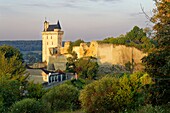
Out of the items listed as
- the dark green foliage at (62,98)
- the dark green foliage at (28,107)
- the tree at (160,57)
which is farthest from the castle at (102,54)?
the tree at (160,57)

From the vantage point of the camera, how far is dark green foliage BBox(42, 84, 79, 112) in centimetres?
2173

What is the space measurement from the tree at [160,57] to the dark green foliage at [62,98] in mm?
10059

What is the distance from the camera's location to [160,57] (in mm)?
11734

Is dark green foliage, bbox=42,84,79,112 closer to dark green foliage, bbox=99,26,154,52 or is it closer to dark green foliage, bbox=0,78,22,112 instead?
dark green foliage, bbox=0,78,22,112

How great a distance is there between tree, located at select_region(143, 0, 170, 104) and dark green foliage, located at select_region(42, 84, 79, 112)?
10059mm

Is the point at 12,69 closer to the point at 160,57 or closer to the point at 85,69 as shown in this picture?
the point at 85,69

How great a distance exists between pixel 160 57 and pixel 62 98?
11763 millimetres

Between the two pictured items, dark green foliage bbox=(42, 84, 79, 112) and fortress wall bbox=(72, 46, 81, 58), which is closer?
dark green foliage bbox=(42, 84, 79, 112)

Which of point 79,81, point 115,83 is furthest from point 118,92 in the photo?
point 79,81

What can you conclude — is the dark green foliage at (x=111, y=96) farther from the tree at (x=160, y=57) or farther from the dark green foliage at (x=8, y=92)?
the tree at (x=160, y=57)

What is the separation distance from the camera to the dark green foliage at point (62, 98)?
71.3 feet

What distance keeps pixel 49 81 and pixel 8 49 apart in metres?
7.78

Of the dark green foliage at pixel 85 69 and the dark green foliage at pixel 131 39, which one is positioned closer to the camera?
the dark green foliage at pixel 85 69

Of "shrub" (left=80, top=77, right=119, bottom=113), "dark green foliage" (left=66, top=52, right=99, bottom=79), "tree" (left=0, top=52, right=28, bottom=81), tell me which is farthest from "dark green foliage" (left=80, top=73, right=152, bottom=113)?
"dark green foliage" (left=66, top=52, right=99, bottom=79)
